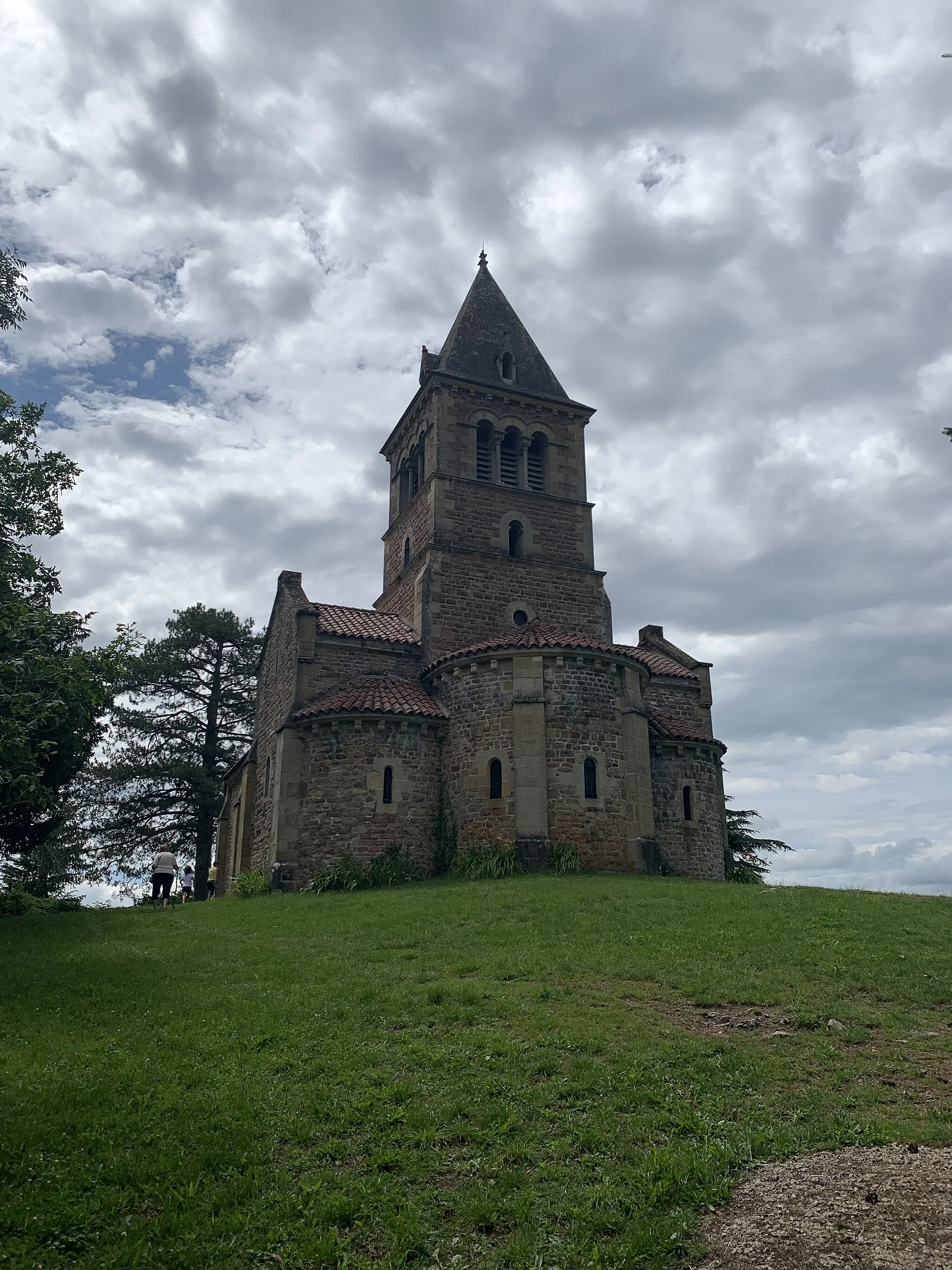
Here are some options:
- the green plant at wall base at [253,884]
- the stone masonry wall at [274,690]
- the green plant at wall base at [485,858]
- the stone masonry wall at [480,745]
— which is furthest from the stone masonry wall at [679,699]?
the green plant at wall base at [253,884]

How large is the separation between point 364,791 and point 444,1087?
52.6ft

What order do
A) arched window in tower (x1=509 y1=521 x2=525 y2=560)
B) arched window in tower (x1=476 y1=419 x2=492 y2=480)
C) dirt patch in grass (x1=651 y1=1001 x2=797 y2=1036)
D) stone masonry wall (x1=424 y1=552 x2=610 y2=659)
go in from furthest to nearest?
arched window in tower (x1=476 y1=419 x2=492 y2=480), arched window in tower (x1=509 y1=521 x2=525 y2=560), stone masonry wall (x1=424 y1=552 x2=610 y2=659), dirt patch in grass (x1=651 y1=1001 x2=797 y2=1036)

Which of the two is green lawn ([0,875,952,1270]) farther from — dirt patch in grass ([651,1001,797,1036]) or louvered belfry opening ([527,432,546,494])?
louvered belfry opening ([527,432,546,494])

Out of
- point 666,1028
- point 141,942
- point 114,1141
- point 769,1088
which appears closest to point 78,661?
point 141,942

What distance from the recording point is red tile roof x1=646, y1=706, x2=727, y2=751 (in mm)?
26984

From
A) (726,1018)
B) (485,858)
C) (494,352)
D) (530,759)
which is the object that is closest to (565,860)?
(485,858)

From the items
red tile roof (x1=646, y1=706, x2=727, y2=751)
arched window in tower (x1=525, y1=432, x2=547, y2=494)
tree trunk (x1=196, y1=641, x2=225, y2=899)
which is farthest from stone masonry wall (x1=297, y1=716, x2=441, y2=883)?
tree trunk (x1=196, y1=641, x2=225, y2=899)

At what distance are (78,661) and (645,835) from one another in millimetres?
14992

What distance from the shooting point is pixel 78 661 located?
13.9 meters

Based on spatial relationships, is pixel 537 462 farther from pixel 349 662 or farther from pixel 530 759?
pixel 530 759

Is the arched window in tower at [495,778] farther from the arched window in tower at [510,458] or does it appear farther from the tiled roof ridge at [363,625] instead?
the arched window in tower at [510,458]

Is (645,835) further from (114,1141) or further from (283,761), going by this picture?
(114,1141)

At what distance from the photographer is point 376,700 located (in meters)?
25.6

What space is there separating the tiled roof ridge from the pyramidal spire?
8848 millimetres
